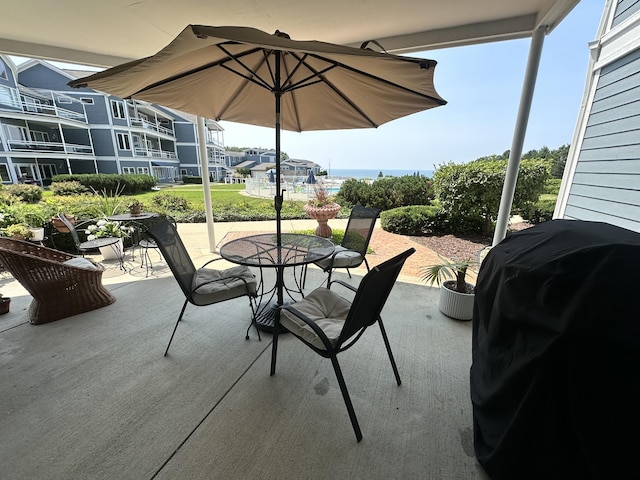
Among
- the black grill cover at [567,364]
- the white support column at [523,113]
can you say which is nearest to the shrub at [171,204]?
the white support column at [523,113]

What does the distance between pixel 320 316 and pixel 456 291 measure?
158cm

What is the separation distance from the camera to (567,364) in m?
0.89

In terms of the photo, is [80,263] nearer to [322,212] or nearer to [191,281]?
[191,281]

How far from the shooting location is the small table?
2.09m

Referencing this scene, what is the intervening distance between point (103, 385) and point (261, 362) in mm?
1029

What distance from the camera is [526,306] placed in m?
1.10

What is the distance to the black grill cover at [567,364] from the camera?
0.84 m

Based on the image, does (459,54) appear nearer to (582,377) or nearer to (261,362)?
(582,377)

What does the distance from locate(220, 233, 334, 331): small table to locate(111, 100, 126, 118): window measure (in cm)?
1580

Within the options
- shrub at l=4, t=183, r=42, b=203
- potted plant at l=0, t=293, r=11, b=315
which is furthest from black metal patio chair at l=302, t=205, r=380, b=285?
shrub at l=4, t=183, r=42, b=203

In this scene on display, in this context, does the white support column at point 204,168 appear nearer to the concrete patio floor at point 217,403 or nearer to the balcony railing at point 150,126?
the concrete patio floor at point 217,403

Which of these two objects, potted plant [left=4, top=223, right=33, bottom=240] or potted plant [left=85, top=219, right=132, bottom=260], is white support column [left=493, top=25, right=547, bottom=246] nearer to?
potted plant [left=85, top=219, right=132, bottom=260]

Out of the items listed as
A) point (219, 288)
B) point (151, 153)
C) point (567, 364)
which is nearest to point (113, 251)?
point (219, 288)

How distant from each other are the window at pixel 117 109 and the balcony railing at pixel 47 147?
2.16 metres
